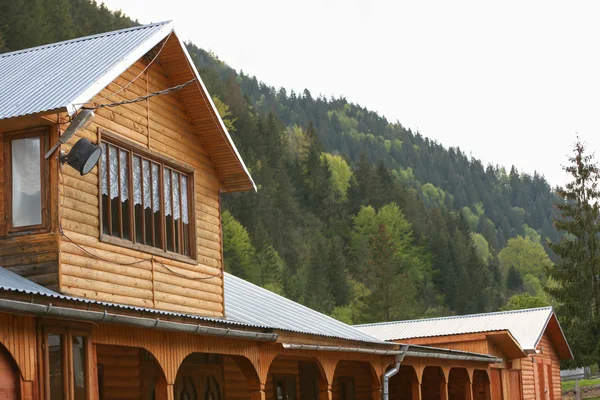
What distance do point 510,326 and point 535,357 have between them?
5.98ft

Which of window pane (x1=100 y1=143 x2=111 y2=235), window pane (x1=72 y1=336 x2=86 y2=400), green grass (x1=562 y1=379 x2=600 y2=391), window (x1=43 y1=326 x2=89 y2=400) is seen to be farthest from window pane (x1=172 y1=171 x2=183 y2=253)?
green grass (x1=562 y1=379 x2=600 y2=391)

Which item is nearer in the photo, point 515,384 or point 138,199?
point 138,199

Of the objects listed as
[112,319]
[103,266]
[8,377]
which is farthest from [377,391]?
Answer: [8,377]

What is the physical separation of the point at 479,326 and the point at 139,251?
23.3m

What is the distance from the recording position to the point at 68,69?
1490cm

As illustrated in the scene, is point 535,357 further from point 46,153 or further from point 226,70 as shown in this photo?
point 226,70

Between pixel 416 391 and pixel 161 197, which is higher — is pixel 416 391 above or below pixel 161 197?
below

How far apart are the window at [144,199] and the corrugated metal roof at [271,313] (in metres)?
1.91

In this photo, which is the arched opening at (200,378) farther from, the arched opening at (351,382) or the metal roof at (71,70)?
the arched opening at (351,382)

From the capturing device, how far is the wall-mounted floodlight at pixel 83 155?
12.6 m

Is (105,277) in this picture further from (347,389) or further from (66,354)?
(347,389)

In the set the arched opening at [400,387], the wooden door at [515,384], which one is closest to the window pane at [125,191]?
the arched opening at [400,387]

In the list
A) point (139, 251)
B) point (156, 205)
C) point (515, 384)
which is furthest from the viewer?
point (515, 384)

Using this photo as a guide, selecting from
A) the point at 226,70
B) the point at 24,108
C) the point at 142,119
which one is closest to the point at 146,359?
the point at 142,119
